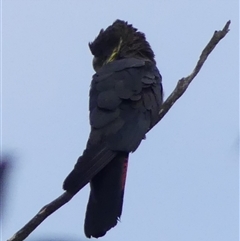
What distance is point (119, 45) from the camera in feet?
15.5

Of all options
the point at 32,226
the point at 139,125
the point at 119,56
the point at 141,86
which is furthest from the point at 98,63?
the point at 32,226

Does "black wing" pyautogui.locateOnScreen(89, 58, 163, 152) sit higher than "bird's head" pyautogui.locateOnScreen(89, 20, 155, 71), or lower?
lower

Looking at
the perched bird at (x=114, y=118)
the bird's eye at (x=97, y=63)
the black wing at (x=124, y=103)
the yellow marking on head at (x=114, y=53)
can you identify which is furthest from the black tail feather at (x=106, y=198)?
the bird's eye at (x=97, y=63)

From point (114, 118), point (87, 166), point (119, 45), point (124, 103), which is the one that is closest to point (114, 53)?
point (119, 45)

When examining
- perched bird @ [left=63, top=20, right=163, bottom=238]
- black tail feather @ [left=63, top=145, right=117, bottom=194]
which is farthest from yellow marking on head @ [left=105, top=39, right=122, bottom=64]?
black tail feather @ [left=63, top=145, right=117, bottom=194]

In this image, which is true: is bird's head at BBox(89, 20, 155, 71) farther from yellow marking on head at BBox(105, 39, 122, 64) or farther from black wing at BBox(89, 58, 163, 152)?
black wing at BBox(89, 58, 163, 152)

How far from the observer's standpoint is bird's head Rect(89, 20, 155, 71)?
15.2 ft

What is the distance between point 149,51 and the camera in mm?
4715

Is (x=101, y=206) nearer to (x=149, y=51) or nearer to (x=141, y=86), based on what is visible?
(x=141, y=86)

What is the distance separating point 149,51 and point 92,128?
130 centimetres

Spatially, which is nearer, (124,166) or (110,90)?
(124,166)

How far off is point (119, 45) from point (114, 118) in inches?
48.3

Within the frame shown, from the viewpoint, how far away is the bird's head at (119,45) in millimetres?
4637

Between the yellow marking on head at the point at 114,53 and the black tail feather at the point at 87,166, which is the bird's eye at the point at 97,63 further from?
the black tail feather at the point at 87,166
